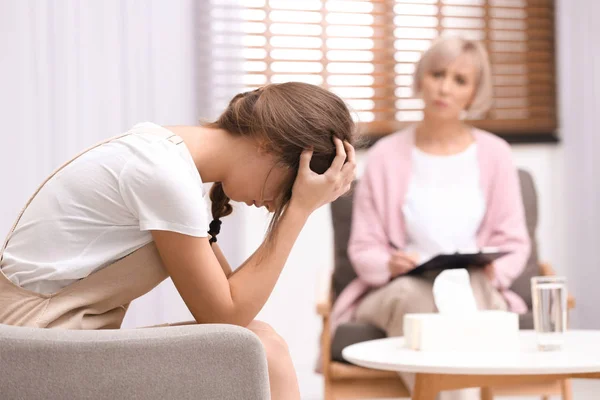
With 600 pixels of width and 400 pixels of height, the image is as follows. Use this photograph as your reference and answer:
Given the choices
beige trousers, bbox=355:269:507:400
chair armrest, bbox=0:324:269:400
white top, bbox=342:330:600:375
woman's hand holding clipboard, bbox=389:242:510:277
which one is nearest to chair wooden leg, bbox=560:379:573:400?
beige trousers, bbox=355:269:507:400

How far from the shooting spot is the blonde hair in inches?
119

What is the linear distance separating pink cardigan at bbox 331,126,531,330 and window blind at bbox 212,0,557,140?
0.81 m

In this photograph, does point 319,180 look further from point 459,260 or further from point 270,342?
point 459,260

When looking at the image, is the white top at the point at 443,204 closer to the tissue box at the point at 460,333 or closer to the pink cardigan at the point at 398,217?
the pink cardigan at the point at 398,217

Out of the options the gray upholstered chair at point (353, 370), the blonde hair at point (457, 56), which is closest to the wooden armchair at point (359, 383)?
the gray upholstered chair at point (353, 370)

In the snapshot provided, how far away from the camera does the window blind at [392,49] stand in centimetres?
373

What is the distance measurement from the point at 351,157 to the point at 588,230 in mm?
2686

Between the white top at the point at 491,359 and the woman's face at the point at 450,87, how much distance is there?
1267 millimetres

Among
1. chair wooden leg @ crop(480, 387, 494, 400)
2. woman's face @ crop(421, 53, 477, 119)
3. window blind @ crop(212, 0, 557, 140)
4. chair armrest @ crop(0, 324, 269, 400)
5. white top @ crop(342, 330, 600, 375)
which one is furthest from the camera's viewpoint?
window blind @ crop(212, 0, 557, 140)

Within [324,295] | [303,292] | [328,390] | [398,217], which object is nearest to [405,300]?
[324,295]

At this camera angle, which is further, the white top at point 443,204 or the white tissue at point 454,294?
the white top at point 443,204

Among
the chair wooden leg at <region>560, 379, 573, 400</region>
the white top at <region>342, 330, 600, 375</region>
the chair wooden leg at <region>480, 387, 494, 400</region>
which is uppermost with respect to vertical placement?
the white top at <region>342, 330, 600, 375</region>

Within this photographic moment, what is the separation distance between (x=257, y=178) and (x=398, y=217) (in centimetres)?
161

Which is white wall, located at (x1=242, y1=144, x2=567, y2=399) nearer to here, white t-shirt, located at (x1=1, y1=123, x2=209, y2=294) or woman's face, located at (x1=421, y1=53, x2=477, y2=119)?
woman's face, located at (x1=421, y1=53, x2=477, y2=119)
